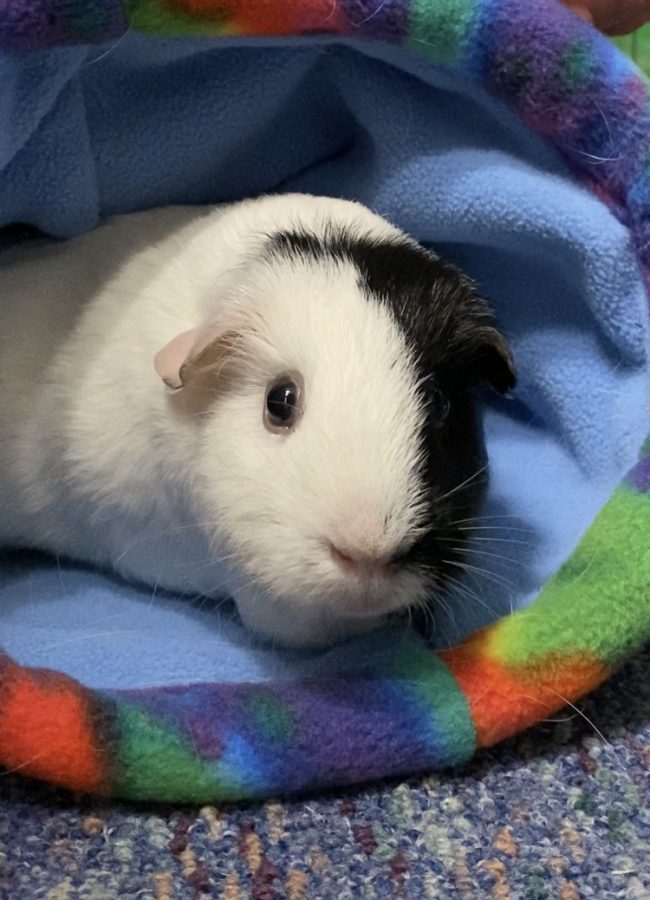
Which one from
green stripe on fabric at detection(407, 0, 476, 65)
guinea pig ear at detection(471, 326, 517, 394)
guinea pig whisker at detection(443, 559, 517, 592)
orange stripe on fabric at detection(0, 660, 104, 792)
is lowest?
orange stripe on fabric at detection(0, 660, 104, 792)

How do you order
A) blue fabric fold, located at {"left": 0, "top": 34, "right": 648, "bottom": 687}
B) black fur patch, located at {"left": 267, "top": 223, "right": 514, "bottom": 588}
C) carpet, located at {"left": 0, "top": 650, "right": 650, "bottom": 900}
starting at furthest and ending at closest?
blue fabric fold, located at {"left": 0, "top": 34, "right": 648, "bottom": 687} → black fur patch, located at {"left": 267, "top": 223, "right": 514, "bottom": 588} → carpet, located at {"left": 0, "top": 650, "right": 650, "bottom": 900}

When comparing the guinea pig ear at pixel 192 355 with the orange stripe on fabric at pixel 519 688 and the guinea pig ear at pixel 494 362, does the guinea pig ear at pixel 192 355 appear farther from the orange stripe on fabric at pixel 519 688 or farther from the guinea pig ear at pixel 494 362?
the orange stripe on fabric at pixel 519 688

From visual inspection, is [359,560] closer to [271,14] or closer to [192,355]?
[192,355]

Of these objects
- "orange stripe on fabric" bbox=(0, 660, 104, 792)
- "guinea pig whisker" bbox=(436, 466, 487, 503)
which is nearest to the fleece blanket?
"orange stripe on fabric" bbox=(0, 660, 104, 792)

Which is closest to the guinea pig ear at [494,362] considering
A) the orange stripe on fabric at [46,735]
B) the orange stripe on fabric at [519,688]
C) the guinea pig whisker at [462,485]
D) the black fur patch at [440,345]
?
the black fur patch at [440,345]

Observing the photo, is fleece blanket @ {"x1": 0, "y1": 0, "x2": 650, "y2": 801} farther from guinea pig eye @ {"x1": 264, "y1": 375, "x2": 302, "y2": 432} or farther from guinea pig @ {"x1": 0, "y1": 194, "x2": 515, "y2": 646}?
guinea pig eye @ {"x1": 264, "y1": 375, "x2": 302, "y2": 432}

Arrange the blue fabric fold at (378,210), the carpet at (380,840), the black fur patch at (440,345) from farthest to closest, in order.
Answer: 1. the blue fabric fold at (378,210)
2. the black fur patch at (440,345)
3. the carpet at (380,840)

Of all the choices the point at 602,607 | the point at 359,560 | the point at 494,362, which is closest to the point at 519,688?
the point at 602,607
